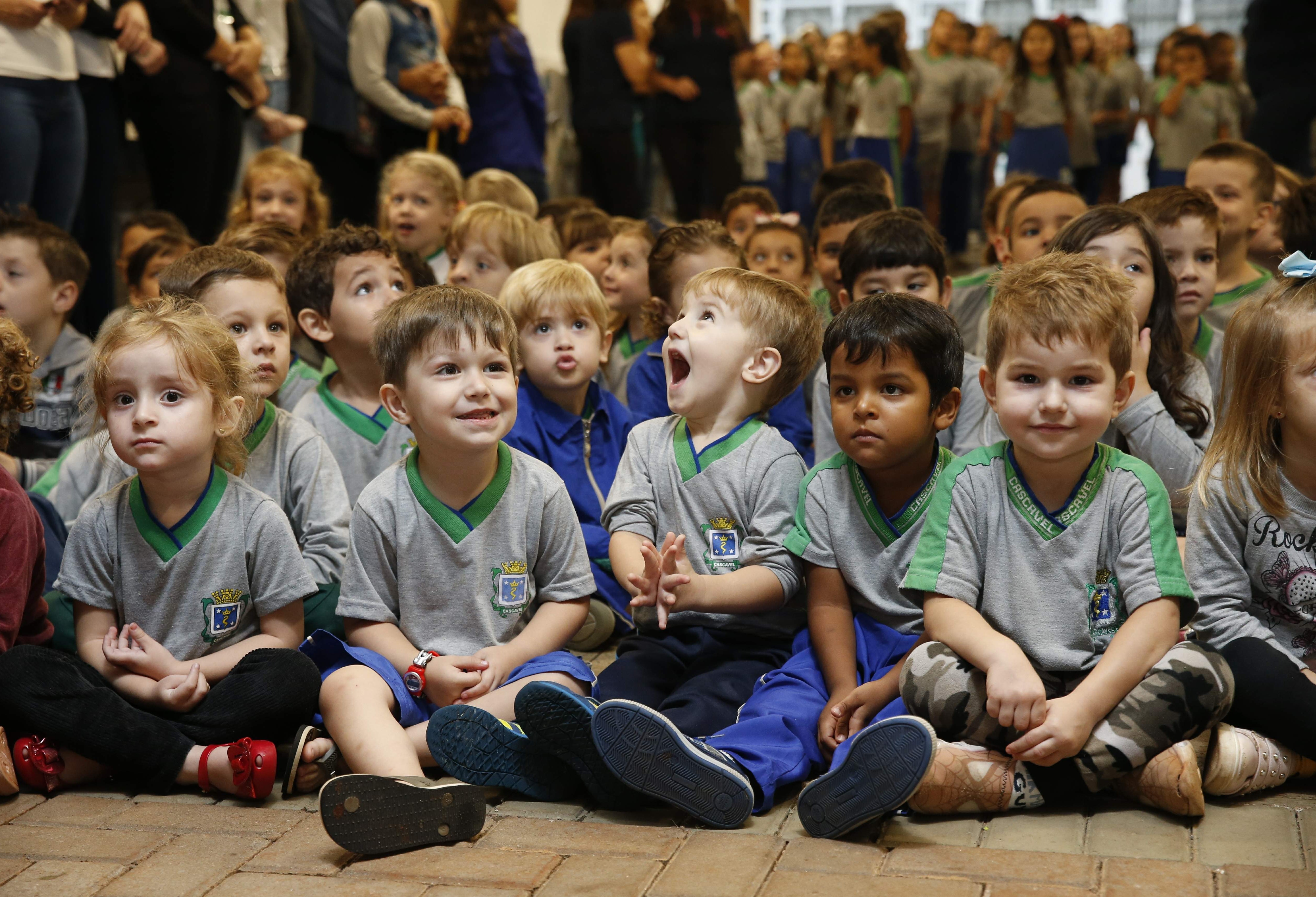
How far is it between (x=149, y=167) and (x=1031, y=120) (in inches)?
266

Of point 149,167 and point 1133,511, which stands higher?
point 149,167

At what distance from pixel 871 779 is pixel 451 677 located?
2.78ft

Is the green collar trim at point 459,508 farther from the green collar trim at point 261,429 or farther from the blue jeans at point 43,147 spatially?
the blue jeans at point 43,147

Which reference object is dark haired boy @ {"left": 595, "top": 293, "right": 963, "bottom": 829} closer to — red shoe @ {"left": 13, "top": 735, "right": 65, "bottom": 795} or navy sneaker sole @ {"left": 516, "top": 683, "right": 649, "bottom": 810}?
navy sneaker sole @ {"left": 516, "top": 683, "right": 649, "bottom": 810}

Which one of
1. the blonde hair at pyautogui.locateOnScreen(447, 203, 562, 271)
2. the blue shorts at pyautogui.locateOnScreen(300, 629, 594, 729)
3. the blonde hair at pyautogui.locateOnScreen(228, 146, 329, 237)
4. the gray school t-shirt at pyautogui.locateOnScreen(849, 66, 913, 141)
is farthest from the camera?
the gray school t-shirt at pyautogui.locateOnScreen(849, 66, 913, 141)

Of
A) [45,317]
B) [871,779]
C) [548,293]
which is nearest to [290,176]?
[45,317]

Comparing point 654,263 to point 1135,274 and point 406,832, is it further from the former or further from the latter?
point 406,832

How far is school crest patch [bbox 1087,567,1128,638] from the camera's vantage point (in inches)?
89.9

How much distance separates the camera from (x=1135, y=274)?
9.95 feet

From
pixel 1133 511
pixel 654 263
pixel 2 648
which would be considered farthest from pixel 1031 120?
pixel 2 648

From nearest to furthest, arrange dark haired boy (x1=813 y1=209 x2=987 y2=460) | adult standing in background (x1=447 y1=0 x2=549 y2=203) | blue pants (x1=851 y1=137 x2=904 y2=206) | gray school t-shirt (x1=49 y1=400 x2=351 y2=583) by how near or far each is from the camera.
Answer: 1. gray school t-shirt (x1=49 y1=400 x2=351 y2=583)
2. dark haired boy (x1=813 y1=209 x2=987 y2=460)
3. adult standing in background (x1=447 y1=0 x2=549 y2=203)
4. blue pants (x1=851 y1=137 x2=904 y2=206)

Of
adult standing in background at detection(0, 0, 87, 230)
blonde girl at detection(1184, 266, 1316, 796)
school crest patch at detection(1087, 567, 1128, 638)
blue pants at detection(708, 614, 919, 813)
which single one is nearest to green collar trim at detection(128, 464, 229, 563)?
blue pants at detection(708, 614, 919, 813)

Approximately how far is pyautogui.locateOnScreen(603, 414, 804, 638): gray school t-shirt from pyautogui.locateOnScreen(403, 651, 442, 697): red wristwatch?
524 mm

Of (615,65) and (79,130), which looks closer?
(79,130)
